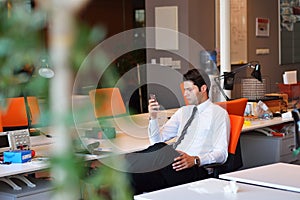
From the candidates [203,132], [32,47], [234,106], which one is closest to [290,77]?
[234,106]

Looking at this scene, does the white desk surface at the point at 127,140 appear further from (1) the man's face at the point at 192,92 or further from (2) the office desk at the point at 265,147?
(1) the man's face at the point at 192,92

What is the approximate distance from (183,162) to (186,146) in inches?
12.3

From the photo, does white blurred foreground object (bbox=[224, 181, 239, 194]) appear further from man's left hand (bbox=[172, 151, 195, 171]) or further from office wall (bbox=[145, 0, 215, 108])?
office wall (bbox=[145, 0, 215, 108])

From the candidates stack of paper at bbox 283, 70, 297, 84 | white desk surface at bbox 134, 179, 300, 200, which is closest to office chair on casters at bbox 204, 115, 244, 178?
white desk surface at bbox 134, 179, 300, 200

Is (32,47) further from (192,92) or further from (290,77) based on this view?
(290,77)

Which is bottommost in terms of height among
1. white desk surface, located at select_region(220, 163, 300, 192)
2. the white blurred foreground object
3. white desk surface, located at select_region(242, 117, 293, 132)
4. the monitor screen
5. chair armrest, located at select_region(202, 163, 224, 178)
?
chair armrest, located at select_region(202, 163, 224, 178)

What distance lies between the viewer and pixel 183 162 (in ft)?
13.0

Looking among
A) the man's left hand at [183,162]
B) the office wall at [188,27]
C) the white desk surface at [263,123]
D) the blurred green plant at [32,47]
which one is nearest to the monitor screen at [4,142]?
the man's left hand at [183,162]

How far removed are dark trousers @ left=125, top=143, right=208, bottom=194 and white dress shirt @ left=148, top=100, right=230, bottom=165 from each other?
163 mm

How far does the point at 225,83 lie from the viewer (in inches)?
225

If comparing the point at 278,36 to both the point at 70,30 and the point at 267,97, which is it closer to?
the point at 267,97

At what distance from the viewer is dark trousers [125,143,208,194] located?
3.99 m

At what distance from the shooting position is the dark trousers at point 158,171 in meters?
3.99

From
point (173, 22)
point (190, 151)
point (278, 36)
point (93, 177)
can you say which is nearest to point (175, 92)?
point (173, 22)
